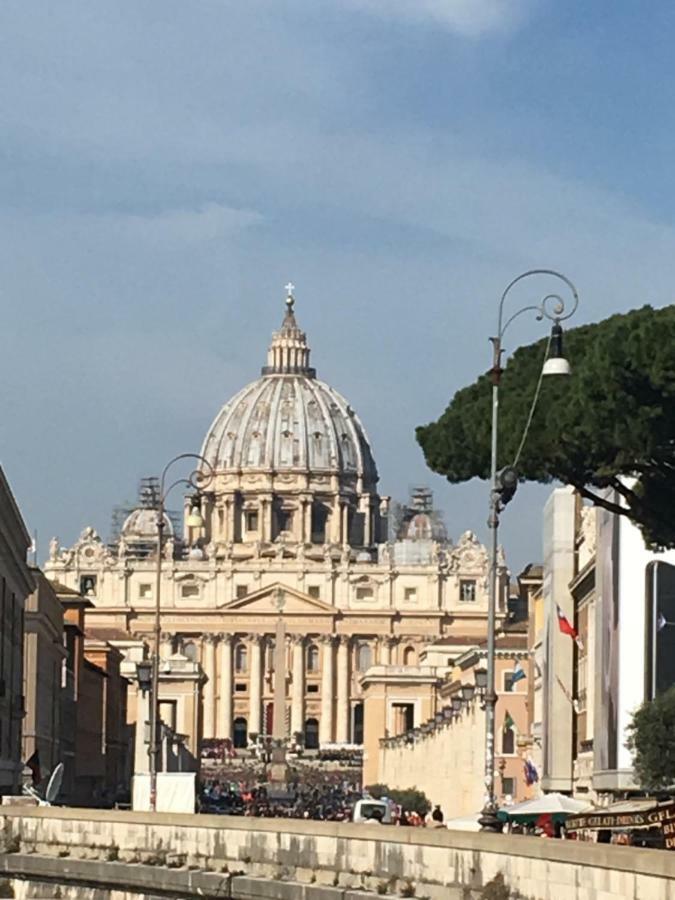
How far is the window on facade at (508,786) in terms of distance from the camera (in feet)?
312

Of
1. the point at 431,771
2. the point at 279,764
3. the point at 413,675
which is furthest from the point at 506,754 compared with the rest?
the point at 413,675

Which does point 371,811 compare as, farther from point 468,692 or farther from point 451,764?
point 468,692

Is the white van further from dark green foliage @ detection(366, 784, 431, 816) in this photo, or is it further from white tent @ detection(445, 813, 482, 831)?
dark green foliage @ detection(366, 784, 431, 816)

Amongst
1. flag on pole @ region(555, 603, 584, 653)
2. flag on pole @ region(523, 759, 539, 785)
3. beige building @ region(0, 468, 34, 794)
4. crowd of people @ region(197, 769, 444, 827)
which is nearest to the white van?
crowd of people @ region(197, 769, 444, 827)

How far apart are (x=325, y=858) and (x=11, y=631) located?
3474 centimetres

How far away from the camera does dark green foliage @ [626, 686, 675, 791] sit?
142ft

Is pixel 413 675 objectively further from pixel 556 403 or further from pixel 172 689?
pixel 556 403

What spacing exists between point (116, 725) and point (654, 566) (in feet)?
261

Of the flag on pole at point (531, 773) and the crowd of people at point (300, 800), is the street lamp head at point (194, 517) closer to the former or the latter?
the crowd of people at point (300, 800)

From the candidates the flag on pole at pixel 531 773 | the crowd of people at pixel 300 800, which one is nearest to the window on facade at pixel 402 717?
the crowd of people at pixel 300 800

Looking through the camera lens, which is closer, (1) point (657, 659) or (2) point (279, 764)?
(1) point (657, 659)

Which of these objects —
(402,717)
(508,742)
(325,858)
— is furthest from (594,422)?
(402,717)

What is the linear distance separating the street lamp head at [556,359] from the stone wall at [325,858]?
5.59 m

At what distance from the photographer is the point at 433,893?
2606 cm
